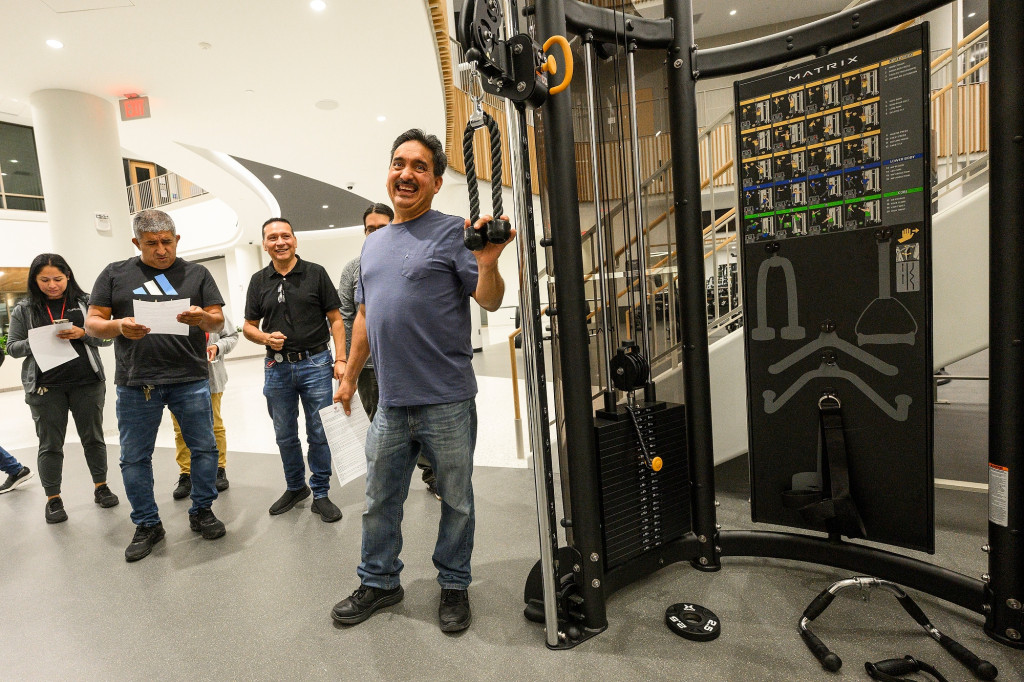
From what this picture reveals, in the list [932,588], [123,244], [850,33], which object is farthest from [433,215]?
[123,244]

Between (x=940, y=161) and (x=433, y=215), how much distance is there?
5781mm

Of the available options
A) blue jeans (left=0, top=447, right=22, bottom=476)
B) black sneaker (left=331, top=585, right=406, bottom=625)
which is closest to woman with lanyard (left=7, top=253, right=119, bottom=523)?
blue jeans (left=0, top=447, right=22, bottom=476)

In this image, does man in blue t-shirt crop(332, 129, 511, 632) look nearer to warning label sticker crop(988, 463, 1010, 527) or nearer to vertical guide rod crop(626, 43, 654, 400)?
vertical guide rod crop(626, 43, 654, 400)

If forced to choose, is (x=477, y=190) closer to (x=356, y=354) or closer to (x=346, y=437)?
(x=356, y=354)

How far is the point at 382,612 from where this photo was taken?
1.99 m

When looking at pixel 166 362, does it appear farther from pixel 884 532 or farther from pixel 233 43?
pixel 233 43

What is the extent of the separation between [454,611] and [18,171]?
15.5 m

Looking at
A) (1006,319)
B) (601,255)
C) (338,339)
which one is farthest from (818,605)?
(338,339)

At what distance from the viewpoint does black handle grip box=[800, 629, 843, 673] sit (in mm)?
1525

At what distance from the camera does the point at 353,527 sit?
2.79 meters

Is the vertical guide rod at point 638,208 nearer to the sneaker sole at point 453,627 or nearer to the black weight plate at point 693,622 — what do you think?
the black weight plate at point 693,622

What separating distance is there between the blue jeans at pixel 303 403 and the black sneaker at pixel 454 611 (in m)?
1.32

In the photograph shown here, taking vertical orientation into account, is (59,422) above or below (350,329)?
below

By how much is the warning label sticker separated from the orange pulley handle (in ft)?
5.74
